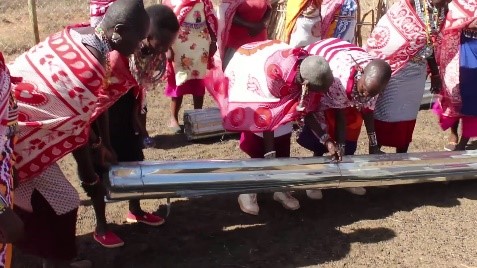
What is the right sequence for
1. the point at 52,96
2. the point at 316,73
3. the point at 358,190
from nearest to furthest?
the point at 52,96, the point at 316,73, the point at 358,190

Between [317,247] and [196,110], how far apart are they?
2.20 metres

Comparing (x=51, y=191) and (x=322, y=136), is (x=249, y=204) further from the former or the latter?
(x=51, y=191)

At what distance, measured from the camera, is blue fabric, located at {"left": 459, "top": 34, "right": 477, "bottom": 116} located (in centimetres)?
511

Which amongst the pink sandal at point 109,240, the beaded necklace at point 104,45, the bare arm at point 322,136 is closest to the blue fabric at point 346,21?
the bare arm at point 322,136

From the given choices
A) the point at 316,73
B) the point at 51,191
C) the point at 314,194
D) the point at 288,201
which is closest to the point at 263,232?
the point at 288,201

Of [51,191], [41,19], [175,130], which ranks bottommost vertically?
[175,130]

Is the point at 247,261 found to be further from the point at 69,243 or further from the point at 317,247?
the point at 69,243

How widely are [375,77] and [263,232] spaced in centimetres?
125

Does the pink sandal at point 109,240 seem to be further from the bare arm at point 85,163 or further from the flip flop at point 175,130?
the flip flop at point 175,130

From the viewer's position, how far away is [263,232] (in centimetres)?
A: 422

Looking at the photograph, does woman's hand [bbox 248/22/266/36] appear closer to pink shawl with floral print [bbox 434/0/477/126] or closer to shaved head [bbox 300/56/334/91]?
shaved head [bbox 300/56/334/91]

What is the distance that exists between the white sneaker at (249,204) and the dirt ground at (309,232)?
0.05 meters

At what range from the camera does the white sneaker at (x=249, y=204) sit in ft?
14.4

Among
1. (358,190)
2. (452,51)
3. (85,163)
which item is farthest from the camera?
(452,51)
